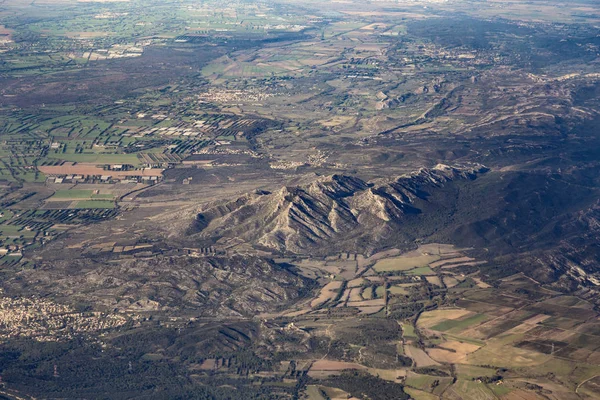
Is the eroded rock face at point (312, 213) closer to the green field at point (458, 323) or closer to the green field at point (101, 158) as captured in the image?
the green field at point (458, 323)

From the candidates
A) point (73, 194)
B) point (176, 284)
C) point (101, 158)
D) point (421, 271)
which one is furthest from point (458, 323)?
point (101, 158)

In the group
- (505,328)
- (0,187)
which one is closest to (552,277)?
(505,328)

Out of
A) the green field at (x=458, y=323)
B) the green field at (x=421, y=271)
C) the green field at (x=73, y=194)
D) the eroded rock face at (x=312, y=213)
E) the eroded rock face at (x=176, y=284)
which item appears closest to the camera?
the green field at (x=458, y=323)

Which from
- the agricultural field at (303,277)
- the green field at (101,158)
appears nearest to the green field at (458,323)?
the agricultural field at (303,277)

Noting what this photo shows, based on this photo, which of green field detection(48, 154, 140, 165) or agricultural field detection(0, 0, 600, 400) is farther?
green field detection(48, 154, 140, 165)

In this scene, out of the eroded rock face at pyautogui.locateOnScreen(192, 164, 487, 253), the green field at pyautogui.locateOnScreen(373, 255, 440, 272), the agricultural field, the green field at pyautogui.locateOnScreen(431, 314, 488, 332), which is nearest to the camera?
the agricultural field

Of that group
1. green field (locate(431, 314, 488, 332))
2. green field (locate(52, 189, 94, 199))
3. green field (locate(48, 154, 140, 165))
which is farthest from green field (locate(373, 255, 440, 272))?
green field (locate(48, 154, 140, 165))

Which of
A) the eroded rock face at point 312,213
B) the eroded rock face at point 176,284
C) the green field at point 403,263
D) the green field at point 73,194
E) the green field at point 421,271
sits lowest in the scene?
the green field at point 73,194

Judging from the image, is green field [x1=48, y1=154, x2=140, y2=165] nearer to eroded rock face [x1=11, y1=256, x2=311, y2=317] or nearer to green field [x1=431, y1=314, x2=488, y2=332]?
eroded rock face [x1=11, y1=256, x2=311, y2=317]
